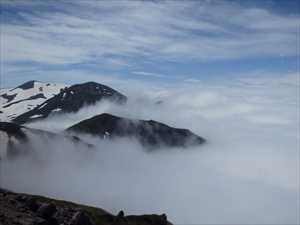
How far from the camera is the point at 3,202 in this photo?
193750mm

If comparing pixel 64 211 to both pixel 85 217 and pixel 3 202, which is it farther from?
pixel 3 202

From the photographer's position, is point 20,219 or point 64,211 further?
point 64,211

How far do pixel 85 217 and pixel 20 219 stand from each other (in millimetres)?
34352

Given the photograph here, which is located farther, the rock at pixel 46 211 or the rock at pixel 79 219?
the rock at pixel 46 211

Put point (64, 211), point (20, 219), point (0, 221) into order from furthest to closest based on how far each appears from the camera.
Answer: point (64, 211)
point (20, 219)
point (0, 221)

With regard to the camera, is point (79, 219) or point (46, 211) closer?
point (79, 219)

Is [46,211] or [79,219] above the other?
[46,211]

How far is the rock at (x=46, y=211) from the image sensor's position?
191087mm

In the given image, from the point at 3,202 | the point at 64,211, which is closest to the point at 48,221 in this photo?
the point at 64,211

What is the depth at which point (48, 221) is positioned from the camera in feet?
606

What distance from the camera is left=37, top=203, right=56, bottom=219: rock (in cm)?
19109

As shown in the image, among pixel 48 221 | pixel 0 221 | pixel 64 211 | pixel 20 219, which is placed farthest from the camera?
pixel 64 211

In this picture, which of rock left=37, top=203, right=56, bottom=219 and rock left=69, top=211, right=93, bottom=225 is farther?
rock left=37, top=203, right=56, bottom=219

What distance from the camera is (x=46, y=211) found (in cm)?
19312
